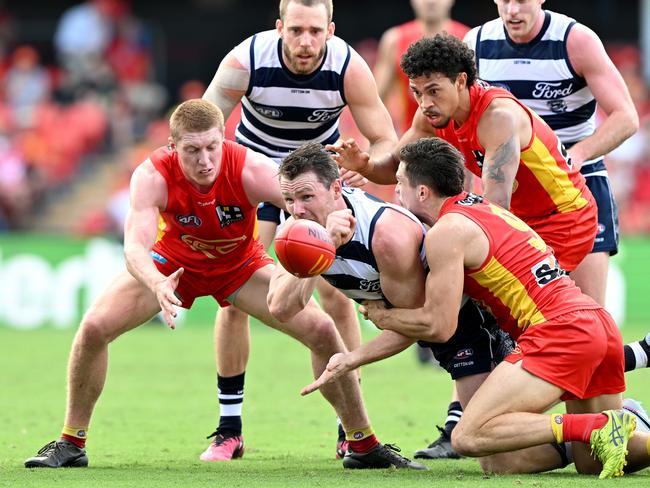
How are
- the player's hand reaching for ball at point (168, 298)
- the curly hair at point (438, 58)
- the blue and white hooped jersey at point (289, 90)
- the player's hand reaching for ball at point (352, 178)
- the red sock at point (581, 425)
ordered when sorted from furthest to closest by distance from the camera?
1. the blue and white hooped jersey at point (289, 90)
2. the player's hand reaching for ball at point (352, 178)
3. the curly hair at point (438, 58)
4. the player's hand reaching for ball at point (168, 298)
5. the red sock at point (581, 425)

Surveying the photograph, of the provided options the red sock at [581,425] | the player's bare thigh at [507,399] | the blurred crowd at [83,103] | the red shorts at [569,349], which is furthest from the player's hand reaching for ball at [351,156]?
the blurred crowd at [83,103]

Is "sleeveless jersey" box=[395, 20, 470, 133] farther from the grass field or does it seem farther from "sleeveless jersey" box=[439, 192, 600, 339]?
"sleeveless jersey" box=[439, 192, 600, 339]

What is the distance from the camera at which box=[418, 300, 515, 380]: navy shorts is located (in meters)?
7.43

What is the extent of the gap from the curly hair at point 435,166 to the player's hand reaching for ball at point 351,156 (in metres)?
0.73

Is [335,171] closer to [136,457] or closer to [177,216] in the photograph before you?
[177,216]

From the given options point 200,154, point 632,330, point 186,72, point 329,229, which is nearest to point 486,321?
point 329,229

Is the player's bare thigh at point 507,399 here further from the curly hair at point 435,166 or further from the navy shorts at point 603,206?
the navy shorts at point 603,206

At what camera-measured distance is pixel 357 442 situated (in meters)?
7.71

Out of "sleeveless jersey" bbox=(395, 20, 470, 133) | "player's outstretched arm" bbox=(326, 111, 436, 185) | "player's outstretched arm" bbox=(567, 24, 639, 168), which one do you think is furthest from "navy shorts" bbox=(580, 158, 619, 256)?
"sleeveless jersey" bbox=(395, 20, 470, 133)

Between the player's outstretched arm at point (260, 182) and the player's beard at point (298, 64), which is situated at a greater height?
the player's beard at point (298, 64)

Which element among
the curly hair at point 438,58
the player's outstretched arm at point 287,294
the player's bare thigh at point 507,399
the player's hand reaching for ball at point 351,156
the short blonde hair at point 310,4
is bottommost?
the player's bare thigh at point 507,399

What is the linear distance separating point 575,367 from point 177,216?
8.38 feet

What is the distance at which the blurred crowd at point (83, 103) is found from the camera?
20453 millimetres

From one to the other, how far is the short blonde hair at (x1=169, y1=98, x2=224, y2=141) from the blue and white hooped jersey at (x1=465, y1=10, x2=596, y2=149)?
2.04 m
